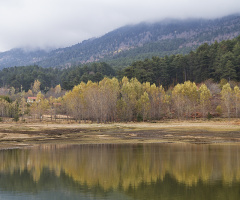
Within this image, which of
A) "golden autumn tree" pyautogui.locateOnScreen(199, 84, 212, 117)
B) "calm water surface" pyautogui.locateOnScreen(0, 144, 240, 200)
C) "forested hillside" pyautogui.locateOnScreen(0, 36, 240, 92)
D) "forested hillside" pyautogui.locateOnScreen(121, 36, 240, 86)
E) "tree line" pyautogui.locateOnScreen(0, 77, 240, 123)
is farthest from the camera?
"forested hillside" pyautogui.locateOnScreen(0, 36, 240, 92)

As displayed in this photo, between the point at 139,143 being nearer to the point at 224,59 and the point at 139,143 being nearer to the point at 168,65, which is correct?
the point at 224,59

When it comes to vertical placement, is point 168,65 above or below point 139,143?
above

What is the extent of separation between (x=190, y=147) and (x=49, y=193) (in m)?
28.1

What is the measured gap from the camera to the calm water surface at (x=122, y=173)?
79.2 ft

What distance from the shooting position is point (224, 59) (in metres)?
129

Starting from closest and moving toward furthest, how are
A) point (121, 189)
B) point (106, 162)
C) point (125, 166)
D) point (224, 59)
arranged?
point (121, 189) → point (125, 166) → point (106, 162) → point (224, 59)

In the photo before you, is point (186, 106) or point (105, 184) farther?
point (186, 106)

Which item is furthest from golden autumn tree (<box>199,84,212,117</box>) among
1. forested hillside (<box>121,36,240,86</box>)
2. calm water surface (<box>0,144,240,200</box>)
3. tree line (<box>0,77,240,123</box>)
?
calm water surface (<box>0,144,240,200</box>)

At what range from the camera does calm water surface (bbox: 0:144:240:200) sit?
24125 mm

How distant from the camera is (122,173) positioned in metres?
31.0

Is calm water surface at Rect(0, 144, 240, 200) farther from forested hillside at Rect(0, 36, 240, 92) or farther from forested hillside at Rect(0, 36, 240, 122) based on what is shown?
forested hillside at Rect(0, 36, 240, 92)

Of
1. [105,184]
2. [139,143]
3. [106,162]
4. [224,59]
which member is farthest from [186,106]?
[105,184]

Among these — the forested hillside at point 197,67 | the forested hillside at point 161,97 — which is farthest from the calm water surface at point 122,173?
the forested hillside at point 197,67

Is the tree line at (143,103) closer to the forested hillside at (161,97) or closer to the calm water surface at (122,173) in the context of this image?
the forested hillside at (161,97)
